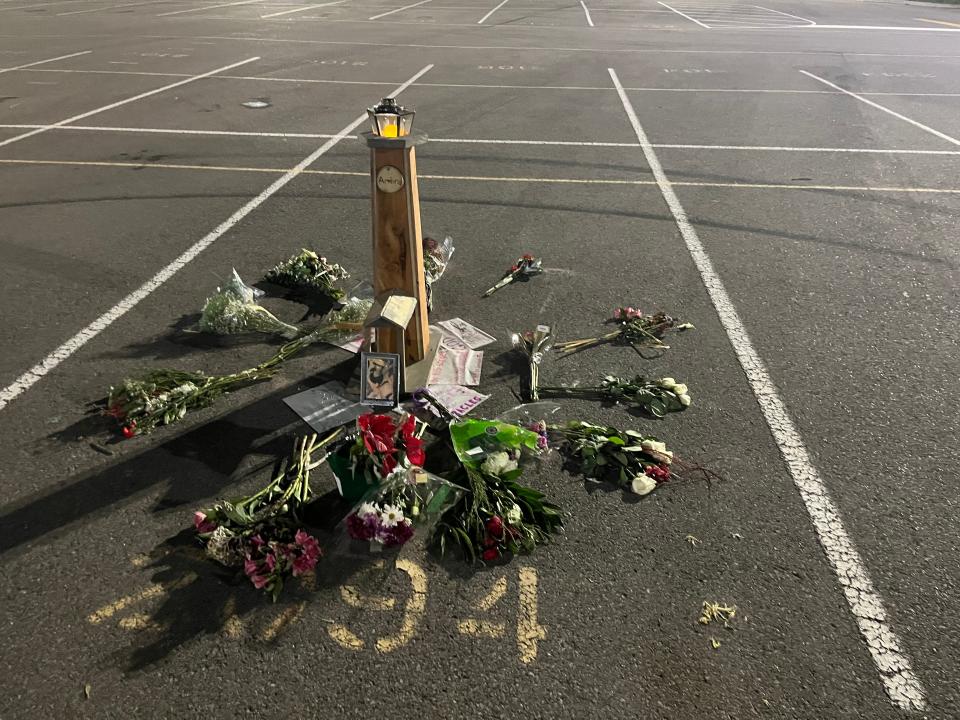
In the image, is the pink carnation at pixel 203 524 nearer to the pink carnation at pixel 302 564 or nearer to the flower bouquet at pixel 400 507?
the pink carnation at pixel 302 564

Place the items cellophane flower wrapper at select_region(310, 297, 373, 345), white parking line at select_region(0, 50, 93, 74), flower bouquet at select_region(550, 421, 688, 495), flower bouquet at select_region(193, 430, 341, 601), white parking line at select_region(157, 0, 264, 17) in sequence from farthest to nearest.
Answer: white parking line at select_region(157, 0, 264, 17) → white parking line at select_region(0, 50, 93, 74) → cellophane flower wrapper at select_region(310, 297, 373, 345) → flower bouquet at select_region(550, 421, 688, 495) → flower bouquet at select_region(193, 430, 341, 601)

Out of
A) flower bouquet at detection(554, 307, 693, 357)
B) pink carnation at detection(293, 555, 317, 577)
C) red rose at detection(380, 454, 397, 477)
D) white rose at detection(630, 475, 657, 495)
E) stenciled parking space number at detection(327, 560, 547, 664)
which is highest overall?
red rose at detection(380, 454, 397, 477)

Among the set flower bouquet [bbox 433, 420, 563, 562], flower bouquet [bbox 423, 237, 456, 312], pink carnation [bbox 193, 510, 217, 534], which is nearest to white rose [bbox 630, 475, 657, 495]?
flower bouquet [bbox 433, 420, 563, 562]

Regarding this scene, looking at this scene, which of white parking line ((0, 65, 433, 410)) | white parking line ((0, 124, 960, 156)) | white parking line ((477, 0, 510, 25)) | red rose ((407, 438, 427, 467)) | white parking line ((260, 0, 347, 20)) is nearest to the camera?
red rose ((407, 438, 427, 467))

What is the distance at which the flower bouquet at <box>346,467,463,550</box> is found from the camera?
295 cm

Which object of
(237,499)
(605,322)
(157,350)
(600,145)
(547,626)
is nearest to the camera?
(547,626)

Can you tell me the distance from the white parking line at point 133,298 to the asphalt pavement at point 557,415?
36 millimetres

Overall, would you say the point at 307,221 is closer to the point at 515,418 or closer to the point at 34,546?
the point at 515,418

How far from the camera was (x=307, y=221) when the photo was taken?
6625mm

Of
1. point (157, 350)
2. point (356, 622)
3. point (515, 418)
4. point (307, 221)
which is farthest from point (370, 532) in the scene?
point (307, 221)

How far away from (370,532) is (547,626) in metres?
0.86

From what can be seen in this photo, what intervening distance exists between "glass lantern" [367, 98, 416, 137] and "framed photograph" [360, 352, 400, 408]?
1.21 meters

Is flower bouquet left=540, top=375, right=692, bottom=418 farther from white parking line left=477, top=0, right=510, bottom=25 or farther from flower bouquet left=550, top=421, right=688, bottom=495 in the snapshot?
white parking line left=477, top=0, right=510, bottom=25

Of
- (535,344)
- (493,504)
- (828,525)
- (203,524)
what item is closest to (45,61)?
(535,344)
